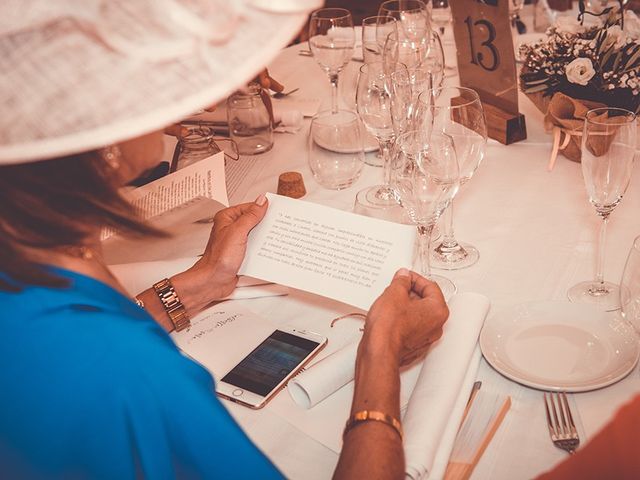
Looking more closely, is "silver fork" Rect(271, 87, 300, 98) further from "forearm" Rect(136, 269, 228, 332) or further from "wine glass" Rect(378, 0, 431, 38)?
"forearm" Rect(136, 269, 228, 332)

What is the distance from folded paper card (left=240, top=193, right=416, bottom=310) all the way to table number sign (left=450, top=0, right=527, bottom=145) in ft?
2.28

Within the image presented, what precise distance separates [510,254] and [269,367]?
52cm

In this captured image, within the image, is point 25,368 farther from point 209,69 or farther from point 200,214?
point 200,214

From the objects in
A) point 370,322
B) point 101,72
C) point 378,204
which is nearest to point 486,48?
point 378,204

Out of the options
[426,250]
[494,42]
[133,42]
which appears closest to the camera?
[133,42]

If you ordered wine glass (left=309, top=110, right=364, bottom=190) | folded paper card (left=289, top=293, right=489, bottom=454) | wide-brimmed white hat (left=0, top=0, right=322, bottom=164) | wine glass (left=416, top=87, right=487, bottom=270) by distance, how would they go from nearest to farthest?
wide-brimmed white hat (left=0, top=0, right=322, bottom=164) → folded paper card (left=289, top=293, right=489, bottom=454) → wine glass (left=416, top=87, right=487, bottom=270) → wine glass (left=309, top=110, right=364, bottom=190)

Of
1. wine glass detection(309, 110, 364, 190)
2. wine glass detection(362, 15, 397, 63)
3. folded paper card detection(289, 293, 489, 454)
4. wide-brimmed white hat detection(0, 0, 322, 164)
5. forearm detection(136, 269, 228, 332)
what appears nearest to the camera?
wide-brimmed white hat detection(0, 0, 322, 164)

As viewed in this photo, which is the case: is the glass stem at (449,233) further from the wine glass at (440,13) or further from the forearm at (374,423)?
the wine glass at (440,13)

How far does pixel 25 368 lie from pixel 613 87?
1296mm

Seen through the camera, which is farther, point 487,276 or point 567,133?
point 567,133

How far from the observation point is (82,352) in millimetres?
765

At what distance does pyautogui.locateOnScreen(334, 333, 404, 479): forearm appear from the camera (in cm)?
91

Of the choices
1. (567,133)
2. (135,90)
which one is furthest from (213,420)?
(567,133)

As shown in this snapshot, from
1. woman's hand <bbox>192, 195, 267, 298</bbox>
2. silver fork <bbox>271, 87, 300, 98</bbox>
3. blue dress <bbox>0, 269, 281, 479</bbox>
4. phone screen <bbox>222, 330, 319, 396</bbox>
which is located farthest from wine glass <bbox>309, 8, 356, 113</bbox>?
blue dress <bbox>0, 269, 281, 479</bbox>
